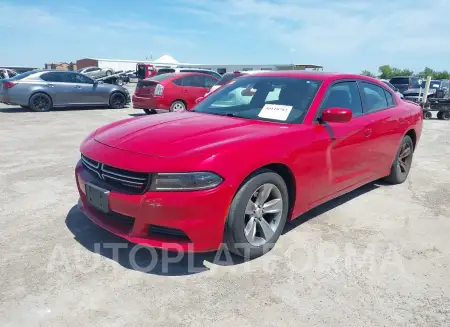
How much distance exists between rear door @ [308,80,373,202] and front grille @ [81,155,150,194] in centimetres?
151

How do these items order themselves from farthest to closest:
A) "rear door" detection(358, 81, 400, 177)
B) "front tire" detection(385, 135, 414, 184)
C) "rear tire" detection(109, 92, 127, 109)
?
"rear tire" detection(109, 92, 127, 109), "front tire" detection(385, 135, 414, 184), "rear door" detection(358, 81, 400, 177)

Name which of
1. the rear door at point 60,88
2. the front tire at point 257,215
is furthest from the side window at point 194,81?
the front tire at point 257,215

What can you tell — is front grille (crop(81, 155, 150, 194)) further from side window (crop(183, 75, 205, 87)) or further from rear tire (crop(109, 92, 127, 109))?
rear tire (crop(109, 92, 127, 109))

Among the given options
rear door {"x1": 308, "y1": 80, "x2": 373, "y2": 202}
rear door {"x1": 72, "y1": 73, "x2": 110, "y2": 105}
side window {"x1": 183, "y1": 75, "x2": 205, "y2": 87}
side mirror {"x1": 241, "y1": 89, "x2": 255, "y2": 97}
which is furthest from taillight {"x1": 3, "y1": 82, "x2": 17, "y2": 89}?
rear door {"x1": 308, "y1": 80, "x2": 373, "y2": 202}

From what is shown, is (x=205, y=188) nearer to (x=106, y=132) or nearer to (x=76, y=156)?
(x=106, y=132)

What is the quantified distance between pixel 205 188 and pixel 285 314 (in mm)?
957

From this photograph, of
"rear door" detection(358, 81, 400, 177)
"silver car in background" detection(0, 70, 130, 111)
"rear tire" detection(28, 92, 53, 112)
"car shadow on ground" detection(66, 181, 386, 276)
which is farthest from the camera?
"rear tire" detection(28, 92, 53, 112)

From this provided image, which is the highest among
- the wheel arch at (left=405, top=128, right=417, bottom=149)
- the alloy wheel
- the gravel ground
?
the wheel arch at (left=405, top=128, right=417, bottom=149)

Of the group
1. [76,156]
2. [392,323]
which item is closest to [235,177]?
[392,323]

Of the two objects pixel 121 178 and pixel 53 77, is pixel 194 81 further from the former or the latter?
pixel 121 178

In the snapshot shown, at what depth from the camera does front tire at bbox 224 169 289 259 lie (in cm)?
274

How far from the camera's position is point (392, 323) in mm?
2283

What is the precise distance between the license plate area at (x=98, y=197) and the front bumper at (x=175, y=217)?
59 mm

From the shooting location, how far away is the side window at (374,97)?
4.25 meters
